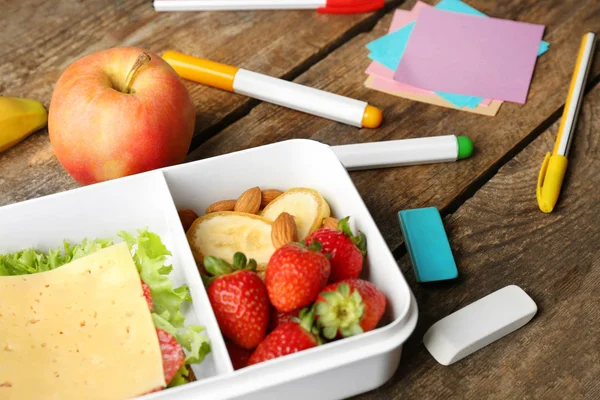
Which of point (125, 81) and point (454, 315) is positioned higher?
point (125, 81)

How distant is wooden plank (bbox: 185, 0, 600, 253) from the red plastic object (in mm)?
33

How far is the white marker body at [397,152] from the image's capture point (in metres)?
0.97

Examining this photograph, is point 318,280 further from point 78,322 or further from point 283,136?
point 283,136

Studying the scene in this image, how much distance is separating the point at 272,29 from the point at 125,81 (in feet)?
1.16

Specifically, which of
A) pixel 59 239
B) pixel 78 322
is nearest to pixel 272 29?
pixel 59 239

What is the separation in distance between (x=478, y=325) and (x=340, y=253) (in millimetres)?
169

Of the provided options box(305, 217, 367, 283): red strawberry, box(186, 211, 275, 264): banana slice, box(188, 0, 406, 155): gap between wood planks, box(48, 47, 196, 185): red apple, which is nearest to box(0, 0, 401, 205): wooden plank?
box(188, 0, 406, 155): gap between wood planks

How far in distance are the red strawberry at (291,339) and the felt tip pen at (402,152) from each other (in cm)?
33

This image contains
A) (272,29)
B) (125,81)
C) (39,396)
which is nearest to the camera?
(39,396)

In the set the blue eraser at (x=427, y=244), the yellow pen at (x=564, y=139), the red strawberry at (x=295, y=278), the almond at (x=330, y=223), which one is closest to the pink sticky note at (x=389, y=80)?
the yellow pen at (x=564, y=139)

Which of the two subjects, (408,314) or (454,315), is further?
(454,315)

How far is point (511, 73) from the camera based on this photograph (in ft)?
3.67

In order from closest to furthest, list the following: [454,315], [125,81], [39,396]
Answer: [39,396] < [454,315] < [125,81]

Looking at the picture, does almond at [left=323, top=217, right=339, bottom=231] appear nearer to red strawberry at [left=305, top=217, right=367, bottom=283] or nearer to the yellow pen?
red strawberry at [left=305, top=217, right=367, bottom=283]
